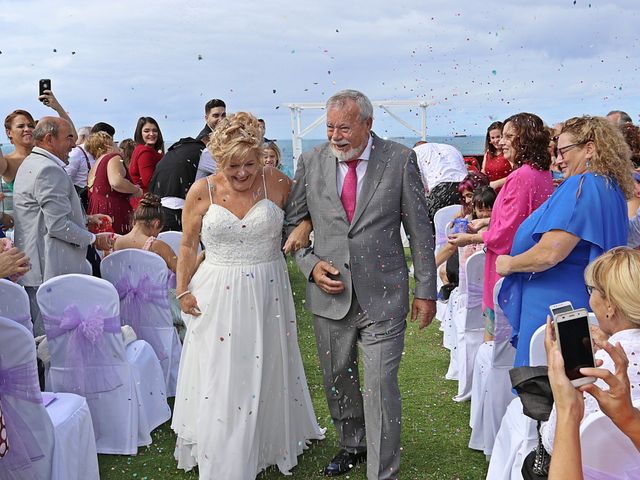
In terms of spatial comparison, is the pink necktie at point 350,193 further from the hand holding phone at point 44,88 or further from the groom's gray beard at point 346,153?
the hand holding phone at point 44,88

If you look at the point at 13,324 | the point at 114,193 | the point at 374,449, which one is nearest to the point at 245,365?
the point at 374,449

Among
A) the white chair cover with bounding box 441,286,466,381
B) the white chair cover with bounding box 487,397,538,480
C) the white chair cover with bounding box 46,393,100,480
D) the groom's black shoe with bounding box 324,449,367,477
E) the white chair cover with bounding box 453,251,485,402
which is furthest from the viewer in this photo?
the white chair cover with bounding box 441,286,466,381

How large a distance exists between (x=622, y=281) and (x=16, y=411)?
8.32 feet

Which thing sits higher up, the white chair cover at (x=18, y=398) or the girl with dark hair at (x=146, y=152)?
the girl with dark hair at (x=146, y=152)

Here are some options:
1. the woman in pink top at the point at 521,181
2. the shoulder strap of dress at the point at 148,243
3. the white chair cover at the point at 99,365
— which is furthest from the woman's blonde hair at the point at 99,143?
the woman in pink top at the point at 521,181

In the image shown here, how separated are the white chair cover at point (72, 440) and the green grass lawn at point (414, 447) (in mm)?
495

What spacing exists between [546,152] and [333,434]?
89.3 inches

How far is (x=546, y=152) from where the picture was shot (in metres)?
4.55

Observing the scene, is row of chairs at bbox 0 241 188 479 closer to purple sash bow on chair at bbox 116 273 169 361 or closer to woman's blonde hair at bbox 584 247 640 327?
purple sash bow on chair at bbox 116 273 169 361

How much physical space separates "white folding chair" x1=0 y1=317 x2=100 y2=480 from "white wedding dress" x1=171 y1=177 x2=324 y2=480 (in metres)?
0.82

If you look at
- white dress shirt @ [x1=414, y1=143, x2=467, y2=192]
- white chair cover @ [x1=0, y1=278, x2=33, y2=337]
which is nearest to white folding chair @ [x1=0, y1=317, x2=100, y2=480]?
white chair cover @ [x1=0, y1=278, x2=33, y2=337]

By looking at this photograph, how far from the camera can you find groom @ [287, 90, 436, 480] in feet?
13.1

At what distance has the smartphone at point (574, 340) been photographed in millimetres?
1936

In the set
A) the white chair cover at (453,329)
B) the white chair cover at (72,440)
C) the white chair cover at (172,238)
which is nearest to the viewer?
the white chair cover at (72,440)
